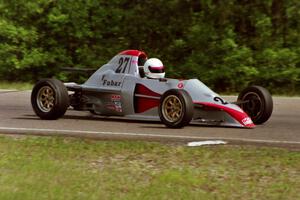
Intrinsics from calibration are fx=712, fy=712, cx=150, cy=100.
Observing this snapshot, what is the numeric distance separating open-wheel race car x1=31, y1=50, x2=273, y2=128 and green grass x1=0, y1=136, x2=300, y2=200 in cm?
172

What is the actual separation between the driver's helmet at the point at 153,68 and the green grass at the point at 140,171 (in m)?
2.58

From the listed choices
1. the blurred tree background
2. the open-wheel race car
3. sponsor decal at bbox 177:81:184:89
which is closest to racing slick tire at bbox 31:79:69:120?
the open-wheel race car

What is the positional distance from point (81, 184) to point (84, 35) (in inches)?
653

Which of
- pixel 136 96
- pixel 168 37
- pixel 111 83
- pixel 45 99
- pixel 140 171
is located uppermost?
pixel 168 37

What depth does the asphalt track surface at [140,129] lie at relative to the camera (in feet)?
33.1

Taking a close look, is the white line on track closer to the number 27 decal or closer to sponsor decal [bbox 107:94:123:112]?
sponsor decal [bbox 107:94:123:112]

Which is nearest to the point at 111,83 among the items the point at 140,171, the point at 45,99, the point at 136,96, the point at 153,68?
the point at 136,96

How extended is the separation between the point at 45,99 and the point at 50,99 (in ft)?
0.37

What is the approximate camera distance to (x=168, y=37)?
23.2 meters

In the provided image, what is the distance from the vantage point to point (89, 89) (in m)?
12.4

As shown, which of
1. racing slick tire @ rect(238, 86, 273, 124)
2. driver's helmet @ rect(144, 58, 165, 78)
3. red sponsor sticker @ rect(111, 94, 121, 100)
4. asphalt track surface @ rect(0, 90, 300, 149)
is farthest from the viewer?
red sponsor sticker @ rect(111, 94, 121, 100)

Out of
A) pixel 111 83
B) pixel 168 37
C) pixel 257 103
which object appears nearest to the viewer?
pixel 257 103

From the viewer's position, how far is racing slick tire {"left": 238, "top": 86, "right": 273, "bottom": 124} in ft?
38.1

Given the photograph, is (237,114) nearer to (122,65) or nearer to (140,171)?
(122,65)
